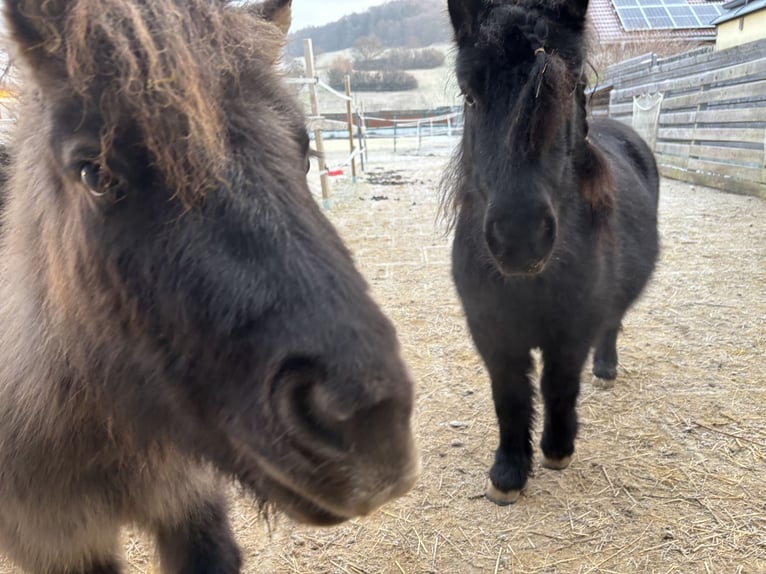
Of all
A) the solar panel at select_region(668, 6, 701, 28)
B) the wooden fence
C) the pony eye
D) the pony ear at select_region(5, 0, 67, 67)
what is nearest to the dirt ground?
the pony eye

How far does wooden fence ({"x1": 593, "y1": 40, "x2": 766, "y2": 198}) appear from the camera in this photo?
9758 mm

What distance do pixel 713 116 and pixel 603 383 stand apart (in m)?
10.1

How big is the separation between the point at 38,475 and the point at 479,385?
9.77 feet

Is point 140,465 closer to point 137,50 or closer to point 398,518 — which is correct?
point 137,50

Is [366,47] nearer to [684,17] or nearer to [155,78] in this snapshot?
[684,17]

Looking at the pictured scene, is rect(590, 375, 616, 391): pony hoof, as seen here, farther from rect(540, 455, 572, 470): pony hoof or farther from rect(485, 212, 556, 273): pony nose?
rect(485, 212, 556, 273): pony nose

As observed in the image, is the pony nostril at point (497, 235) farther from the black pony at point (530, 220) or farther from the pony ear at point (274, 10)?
the pony ear at point (274, 10)

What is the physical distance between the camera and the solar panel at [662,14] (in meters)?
20.9

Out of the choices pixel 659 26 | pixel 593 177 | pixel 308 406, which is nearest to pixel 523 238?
pixel 593 177

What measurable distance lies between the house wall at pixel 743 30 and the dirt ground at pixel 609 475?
12479mm

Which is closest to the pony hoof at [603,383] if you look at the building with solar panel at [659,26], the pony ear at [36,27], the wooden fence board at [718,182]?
the pony ear at [36,27]

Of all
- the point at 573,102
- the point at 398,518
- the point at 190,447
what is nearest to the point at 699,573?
the point at 398,518

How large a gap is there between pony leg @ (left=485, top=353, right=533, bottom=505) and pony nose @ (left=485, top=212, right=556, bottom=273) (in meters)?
0.75

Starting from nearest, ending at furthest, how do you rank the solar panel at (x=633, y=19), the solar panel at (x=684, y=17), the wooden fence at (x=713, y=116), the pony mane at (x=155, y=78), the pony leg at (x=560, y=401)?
the pony mane at (x=155, y=78)
the pony leg at (x=560, y=401)
the wooden fence at (x=713, y=116)
the solar panel at (x=684, y=17)
the solar panel at (x=633, y=19)
